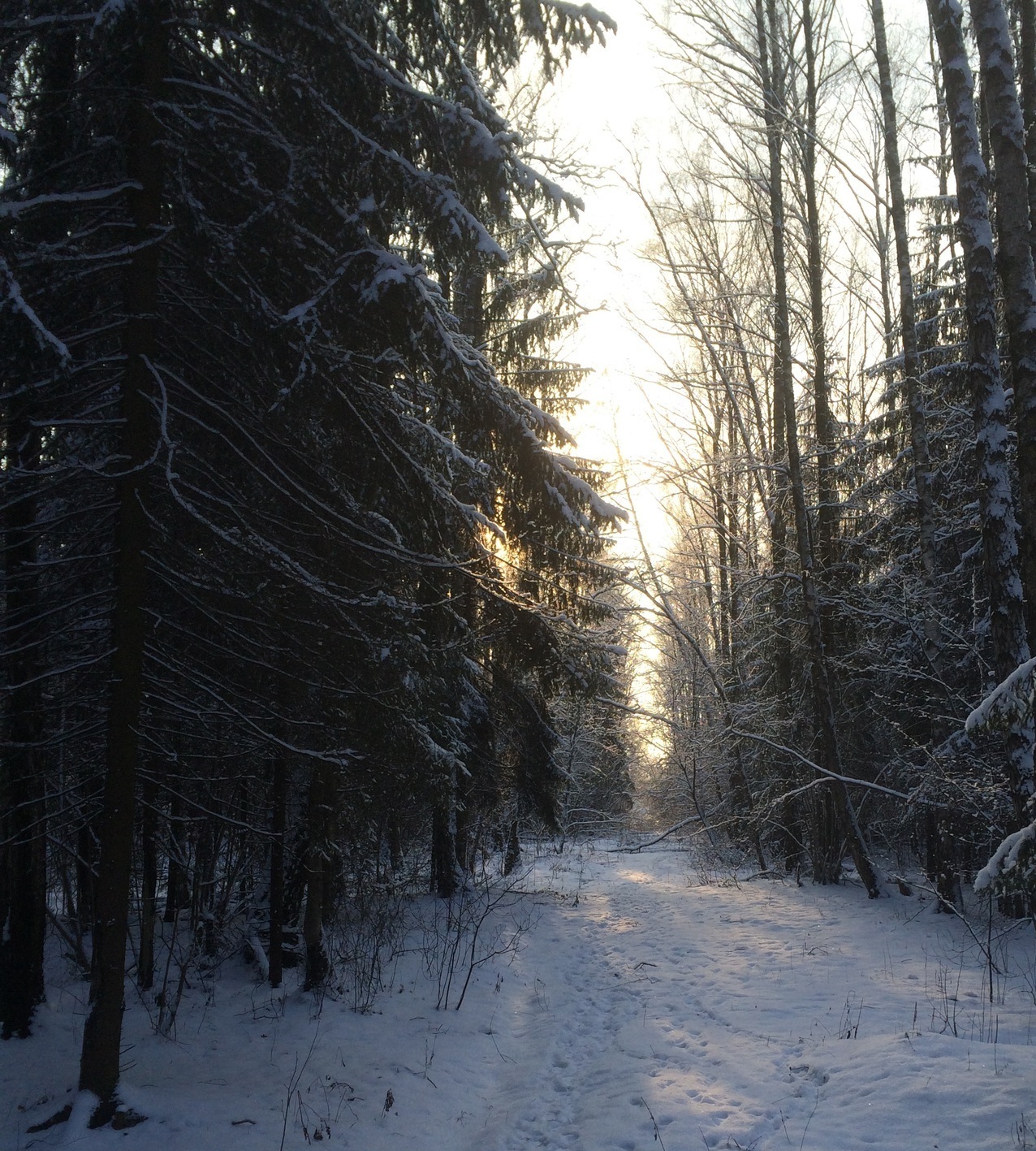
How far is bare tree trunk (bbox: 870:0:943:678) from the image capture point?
11211mm

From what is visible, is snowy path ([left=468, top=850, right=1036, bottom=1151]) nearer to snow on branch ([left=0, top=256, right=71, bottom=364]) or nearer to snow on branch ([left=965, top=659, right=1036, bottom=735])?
snow on branch ([left=965, top=659, right=1036, bottom=735])

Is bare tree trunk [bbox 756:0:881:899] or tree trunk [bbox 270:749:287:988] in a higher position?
bare tree trunk [bbox 756:0:881:899]

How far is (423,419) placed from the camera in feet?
24.3

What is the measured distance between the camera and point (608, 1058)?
6.25 metres

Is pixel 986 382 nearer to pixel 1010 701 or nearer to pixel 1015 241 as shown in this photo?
pixel 1015 241

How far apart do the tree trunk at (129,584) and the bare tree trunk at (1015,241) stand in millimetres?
6526

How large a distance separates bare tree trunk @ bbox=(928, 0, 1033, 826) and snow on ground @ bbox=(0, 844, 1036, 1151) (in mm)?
2516

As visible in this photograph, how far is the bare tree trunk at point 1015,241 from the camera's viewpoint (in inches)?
233

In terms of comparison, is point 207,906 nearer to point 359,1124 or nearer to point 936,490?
point 359,1124

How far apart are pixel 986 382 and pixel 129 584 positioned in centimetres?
763

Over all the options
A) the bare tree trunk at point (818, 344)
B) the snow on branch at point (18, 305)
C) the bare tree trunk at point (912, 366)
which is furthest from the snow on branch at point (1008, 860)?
the bare tree trunk at point (818, 344)

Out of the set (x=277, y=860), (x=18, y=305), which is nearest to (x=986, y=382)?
(x=18, y=305)

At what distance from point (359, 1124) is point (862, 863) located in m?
9.60

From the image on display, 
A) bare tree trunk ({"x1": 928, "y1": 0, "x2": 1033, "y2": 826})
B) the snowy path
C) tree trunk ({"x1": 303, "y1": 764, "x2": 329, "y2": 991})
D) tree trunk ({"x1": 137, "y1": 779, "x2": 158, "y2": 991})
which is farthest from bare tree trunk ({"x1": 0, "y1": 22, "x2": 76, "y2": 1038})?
bare tree trunk ({"x1": 928, "y1": 0, "x2": 1033, "y2": 826})
